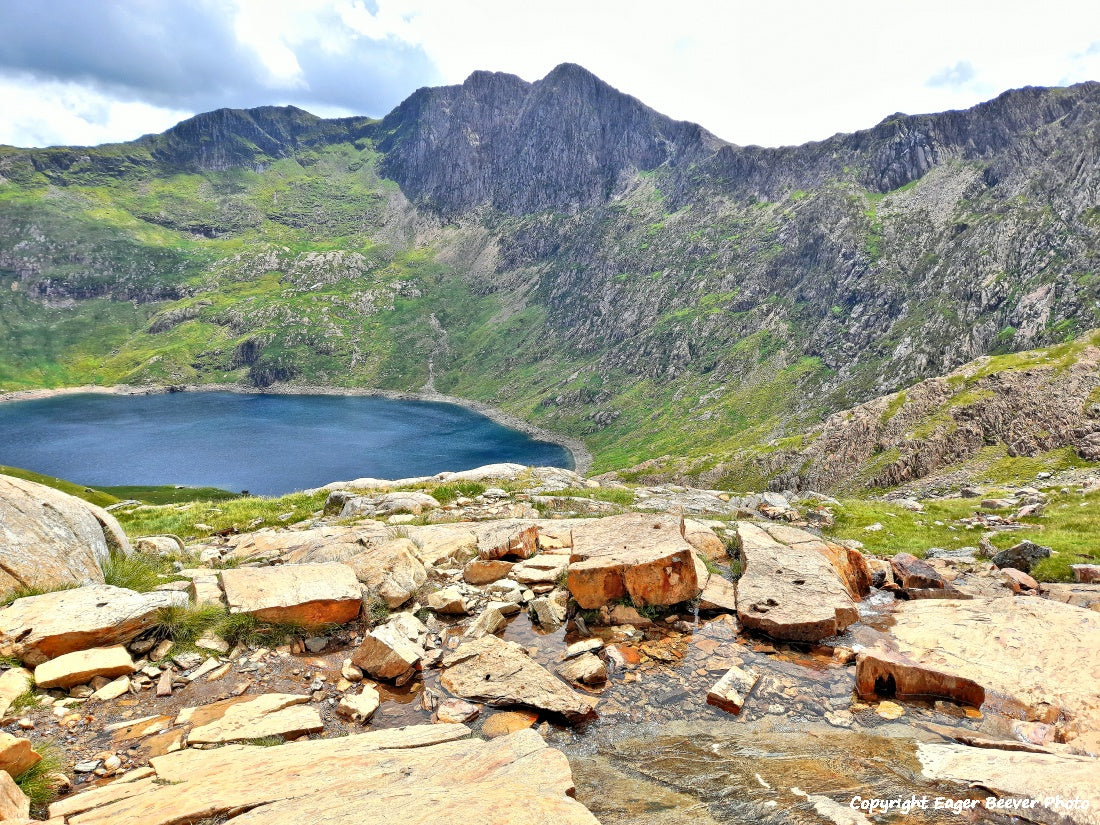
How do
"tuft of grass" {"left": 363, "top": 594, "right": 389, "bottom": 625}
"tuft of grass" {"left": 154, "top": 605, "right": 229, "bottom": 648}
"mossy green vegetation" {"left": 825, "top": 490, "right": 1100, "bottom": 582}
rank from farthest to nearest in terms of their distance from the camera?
"mossy green vegetation" {"left": 825, "top": 490, "right": 1100, "bottom": 582}, "tuft of grass" {"left": 363, "top": 594, "right": 389, "bottom": 625}, "tuft of grass" {"left": 154, "top": 605, "right": 229, "bottom": 648}

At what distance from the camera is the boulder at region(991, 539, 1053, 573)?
20672 millimetres

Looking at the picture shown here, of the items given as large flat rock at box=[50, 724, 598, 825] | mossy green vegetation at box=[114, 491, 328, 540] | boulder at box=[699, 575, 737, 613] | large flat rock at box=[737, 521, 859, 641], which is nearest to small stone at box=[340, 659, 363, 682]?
large flat rock at box=[50, 724, 598, 825]

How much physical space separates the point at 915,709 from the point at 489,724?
8.81 metres

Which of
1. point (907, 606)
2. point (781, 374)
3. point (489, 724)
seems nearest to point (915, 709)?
point (907, 606)

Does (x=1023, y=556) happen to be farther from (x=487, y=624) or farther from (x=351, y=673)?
(x=351, y=673)

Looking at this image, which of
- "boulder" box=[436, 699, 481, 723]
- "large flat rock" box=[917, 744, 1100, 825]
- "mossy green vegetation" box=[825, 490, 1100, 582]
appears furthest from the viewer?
"mossy green vegetation" box=[825, 490, 1100, 582]

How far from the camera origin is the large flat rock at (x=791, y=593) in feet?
44.2

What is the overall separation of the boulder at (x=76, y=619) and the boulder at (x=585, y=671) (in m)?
9.39

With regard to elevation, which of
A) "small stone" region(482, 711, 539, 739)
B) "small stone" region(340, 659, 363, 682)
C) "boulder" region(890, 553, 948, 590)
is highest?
"small stone" region(340, 659, 363, 682)

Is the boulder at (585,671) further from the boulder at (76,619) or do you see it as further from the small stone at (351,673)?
the boulder at (76,619)

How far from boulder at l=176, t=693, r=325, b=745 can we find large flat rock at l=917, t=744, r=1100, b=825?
1087 centimetres

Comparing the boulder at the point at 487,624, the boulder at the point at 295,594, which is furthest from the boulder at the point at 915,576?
the boulder at the point at 295,594

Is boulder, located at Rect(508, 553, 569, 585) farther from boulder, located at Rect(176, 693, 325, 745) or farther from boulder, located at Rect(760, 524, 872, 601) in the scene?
boulder, located at Rect(760, 524, 872, 601)

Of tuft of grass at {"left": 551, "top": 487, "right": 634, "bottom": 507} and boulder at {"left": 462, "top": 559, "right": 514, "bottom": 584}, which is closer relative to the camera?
boulder at {"left": 462, "top": 559, "right": 514, "bottom": 584}
